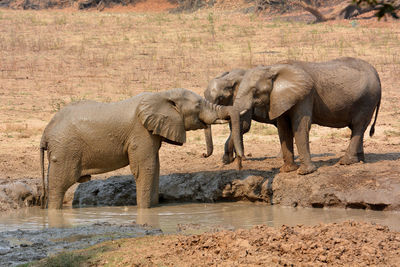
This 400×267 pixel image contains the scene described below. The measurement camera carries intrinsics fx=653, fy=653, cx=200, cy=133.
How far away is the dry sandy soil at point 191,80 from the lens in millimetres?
5387

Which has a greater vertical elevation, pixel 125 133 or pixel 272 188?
pixel 125 133

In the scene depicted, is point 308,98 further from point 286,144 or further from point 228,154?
point 228,154

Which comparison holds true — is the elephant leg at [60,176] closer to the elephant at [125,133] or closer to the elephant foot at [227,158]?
the elephant at [125,133]

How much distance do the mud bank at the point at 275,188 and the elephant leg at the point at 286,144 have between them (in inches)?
8.1

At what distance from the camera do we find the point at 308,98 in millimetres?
8922

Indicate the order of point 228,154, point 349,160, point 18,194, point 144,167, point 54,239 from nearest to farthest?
point 54,239
point 144,167
point 18,194
point 349,160
point 228,154

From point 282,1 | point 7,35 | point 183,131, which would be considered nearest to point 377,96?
point 183,131

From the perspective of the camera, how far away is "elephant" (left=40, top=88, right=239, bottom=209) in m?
8.44

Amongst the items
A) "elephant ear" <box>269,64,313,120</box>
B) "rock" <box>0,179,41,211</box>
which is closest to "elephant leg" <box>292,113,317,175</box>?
"elephant ear" <box>269,64,313,120</box>

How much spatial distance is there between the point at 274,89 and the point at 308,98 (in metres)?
0.48

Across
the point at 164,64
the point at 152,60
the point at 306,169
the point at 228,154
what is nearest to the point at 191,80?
the point at 164,64

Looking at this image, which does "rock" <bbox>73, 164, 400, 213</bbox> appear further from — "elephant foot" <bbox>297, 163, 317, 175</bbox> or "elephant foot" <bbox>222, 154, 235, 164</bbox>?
"elephant foot" <bbox>222, 154, 235, 164</bbox>

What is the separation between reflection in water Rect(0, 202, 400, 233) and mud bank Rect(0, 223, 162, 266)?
58 cm

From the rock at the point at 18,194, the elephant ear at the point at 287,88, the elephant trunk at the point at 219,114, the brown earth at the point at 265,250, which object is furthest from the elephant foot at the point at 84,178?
the brown earth at the point at 265,250
